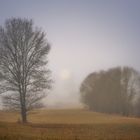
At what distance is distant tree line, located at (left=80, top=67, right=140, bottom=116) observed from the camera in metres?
73.0

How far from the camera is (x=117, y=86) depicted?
73500mm

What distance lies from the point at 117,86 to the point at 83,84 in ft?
33.3

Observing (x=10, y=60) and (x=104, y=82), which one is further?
(x=104, y=82)

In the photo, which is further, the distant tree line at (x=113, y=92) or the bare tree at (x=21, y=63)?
the distant tree line at (x=113, y=92)

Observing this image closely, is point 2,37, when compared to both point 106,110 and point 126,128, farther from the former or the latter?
point 106,110

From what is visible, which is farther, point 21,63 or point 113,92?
point 113,92

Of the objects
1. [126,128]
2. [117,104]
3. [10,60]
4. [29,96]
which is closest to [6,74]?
[10,60]

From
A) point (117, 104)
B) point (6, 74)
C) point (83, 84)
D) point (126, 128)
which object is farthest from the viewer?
point (83, 84)

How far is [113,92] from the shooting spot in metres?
73.6

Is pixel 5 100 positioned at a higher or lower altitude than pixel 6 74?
lower

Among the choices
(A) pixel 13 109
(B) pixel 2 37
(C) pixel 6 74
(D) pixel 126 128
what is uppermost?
(B) pixel 2 37

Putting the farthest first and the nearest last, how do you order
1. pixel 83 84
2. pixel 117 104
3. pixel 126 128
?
pixel 83 84 → pixel 117 104 → pixel 126 128

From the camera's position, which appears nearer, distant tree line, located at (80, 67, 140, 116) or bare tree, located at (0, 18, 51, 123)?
bare tree, located at (0, 18, 51, 123)

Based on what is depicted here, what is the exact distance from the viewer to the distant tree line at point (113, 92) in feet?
240
